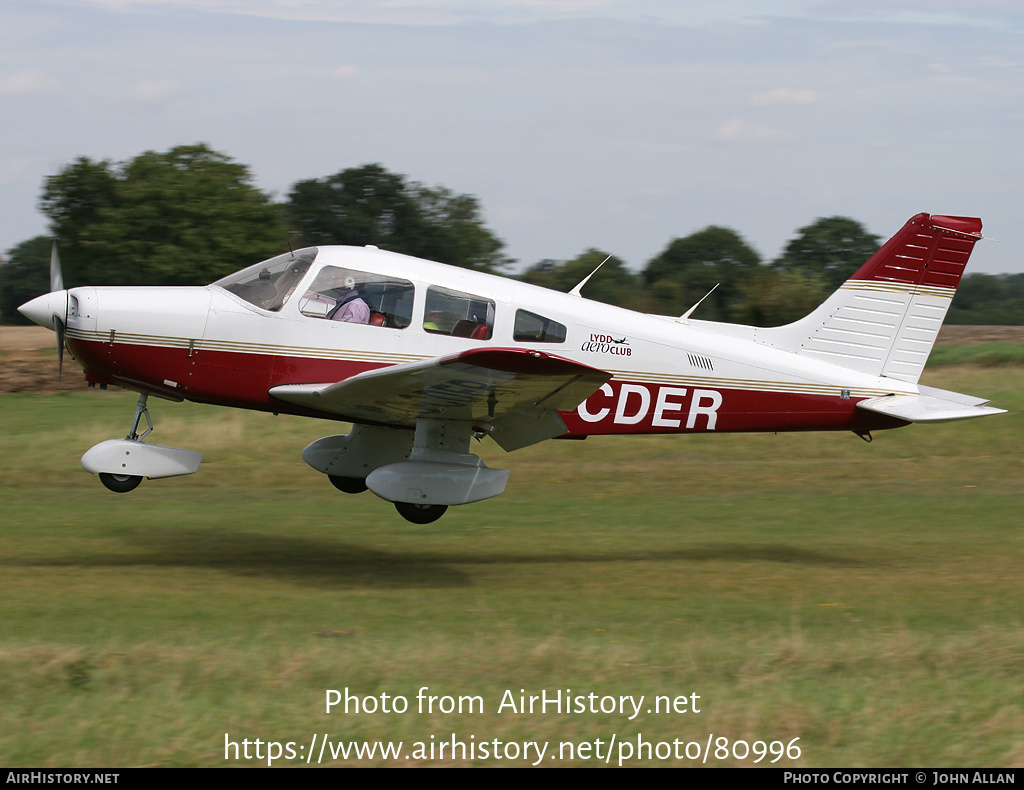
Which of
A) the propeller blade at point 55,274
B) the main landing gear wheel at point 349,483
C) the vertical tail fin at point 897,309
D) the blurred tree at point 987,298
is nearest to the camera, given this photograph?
the propeller blade at point 55,274

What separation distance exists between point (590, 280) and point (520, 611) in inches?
1295

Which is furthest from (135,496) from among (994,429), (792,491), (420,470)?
(994,429)

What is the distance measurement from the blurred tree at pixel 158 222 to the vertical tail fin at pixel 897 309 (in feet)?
96.3

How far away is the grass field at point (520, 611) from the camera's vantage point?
4930 mm

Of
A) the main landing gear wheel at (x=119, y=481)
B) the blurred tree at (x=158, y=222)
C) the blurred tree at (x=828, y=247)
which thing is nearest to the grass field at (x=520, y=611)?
the main landing gear wheel at (x=119, y=481)

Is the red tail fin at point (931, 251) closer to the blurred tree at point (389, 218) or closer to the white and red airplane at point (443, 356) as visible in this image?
the white and red airplane at point (443, 356)

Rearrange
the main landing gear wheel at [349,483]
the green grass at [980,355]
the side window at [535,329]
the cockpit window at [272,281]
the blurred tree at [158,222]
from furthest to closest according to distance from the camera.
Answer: the blurred tree at [158,222]
the green grass at [980,355]
the main landing gear wheel at [349,483]
the side window at [535,329]
the cockpit window at [272,281]

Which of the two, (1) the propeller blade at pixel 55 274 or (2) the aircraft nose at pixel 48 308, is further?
(1) the propeller blade at pixel 55 274

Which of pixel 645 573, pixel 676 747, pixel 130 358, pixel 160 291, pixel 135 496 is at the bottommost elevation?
pixel 135 496

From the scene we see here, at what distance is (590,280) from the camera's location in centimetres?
3950

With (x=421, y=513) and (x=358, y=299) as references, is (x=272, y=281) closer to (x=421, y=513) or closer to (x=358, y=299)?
(x=358, y=299)

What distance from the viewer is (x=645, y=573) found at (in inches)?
343

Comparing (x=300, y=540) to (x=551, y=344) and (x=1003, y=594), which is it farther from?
(x=1003, y=594)
